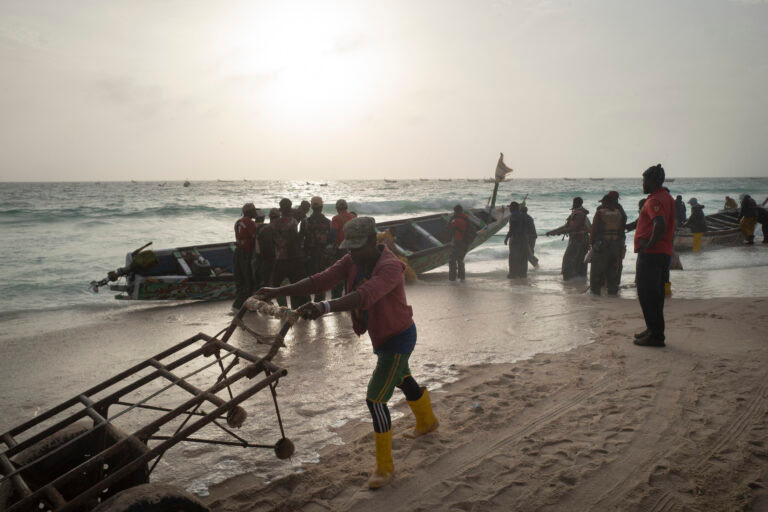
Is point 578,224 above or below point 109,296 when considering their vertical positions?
above

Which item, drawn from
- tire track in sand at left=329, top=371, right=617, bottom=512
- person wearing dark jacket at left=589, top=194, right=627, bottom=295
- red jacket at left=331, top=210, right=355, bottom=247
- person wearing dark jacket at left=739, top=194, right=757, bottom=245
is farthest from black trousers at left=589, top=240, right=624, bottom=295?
person wearing dark jacket at left=739, top=194, right=757, bottom=245

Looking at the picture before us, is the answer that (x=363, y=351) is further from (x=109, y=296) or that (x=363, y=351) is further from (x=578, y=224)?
(x=109, y=296)

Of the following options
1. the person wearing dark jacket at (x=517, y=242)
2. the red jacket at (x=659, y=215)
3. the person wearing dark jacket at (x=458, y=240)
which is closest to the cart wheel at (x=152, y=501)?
the red jacket at (x=659, y=215)

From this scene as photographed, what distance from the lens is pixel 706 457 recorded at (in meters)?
3.54

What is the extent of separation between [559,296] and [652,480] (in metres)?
7.10

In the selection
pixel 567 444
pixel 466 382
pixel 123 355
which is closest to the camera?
pixel 567 444

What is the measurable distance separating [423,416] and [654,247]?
3659 millimetres

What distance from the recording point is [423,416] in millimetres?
4031

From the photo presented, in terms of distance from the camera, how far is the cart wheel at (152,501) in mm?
2258

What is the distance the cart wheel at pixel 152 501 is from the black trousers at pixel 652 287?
533 cm

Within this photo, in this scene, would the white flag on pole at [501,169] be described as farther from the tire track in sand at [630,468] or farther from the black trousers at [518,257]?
the tire track in sand at [630,468]

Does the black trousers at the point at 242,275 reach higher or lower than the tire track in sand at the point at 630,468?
higher

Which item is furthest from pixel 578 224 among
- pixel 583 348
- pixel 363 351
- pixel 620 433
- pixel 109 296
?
pixel 109 296

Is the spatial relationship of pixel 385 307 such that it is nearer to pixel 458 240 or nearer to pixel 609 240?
pixel 609 240
